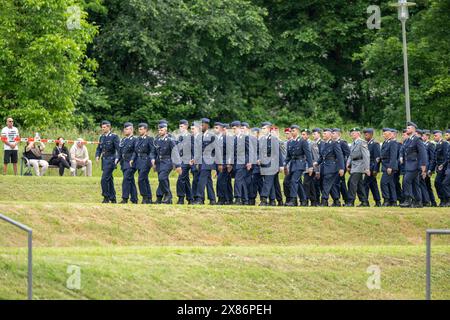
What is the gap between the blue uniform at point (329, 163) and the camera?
99.1 feet

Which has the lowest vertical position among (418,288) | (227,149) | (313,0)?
(418,288)

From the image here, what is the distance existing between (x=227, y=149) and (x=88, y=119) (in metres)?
20.1

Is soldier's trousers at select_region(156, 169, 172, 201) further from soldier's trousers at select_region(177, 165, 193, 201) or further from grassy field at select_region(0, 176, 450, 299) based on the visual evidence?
grassy field at select_region(0, 176, 450, 299)

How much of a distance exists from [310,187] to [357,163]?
1407mm

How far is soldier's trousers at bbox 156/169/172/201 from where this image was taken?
1136 inches

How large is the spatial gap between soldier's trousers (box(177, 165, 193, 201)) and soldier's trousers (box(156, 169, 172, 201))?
0.51m

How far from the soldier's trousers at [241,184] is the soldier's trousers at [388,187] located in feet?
12.0

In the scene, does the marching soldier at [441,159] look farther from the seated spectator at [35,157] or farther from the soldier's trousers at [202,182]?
the seated spectator at [35,157]

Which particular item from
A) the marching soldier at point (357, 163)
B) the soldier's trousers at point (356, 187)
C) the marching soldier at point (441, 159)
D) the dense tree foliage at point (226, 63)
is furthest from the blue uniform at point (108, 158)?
the dense tree foliage at point (226, 63)

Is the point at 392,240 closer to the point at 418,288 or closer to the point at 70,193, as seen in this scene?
the point at 418,288

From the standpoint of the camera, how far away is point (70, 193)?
1310 inches

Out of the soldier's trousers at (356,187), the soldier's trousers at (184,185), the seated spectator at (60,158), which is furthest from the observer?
the seated spectator at (60,158)

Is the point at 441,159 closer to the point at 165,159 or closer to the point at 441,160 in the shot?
the point at 441,160
